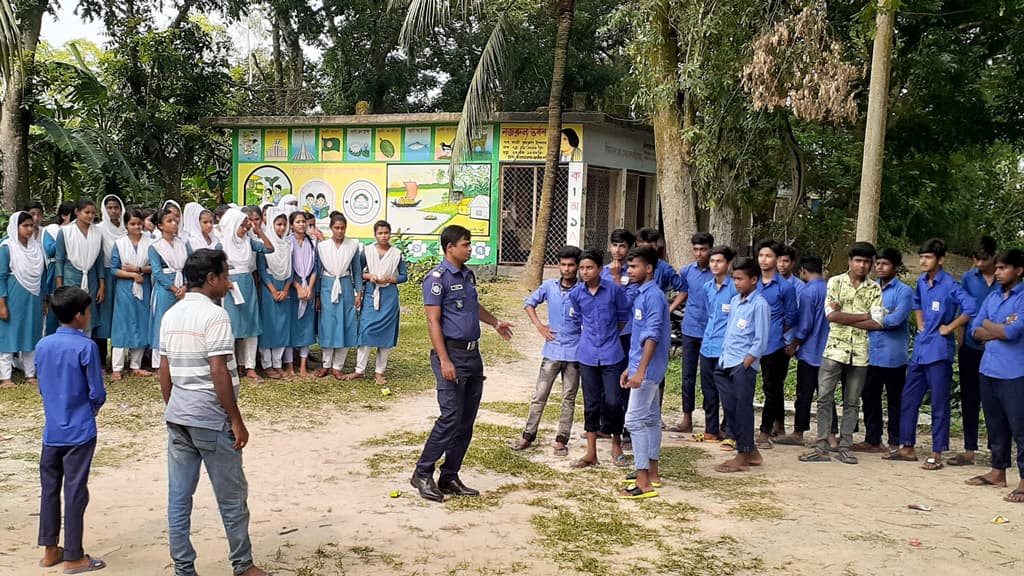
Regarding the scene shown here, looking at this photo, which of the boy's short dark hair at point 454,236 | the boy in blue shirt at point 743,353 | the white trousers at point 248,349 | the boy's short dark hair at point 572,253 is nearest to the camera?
the boy's short dark hair at point 454,236

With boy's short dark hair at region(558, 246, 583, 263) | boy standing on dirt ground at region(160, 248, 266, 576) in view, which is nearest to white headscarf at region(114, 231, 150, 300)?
boy's short dark hair at region(558, 246, 583, 263)

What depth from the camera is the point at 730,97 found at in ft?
36.1

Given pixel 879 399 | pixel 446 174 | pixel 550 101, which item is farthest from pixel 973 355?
pixel 446 174

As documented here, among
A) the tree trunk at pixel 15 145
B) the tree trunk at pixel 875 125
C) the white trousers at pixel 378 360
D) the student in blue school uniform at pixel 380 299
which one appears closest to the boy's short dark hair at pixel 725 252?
the tree trunk at pixel 875 125

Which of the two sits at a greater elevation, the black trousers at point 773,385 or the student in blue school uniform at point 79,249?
the student in blue school uniform at point 79,249

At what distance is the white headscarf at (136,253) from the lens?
851 centimetres

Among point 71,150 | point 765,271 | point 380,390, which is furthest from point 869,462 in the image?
point 71,150

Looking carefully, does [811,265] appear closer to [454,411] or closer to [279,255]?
[454,411]

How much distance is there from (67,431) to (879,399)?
5.83m

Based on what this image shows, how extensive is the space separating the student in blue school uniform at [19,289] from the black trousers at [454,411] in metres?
4.89

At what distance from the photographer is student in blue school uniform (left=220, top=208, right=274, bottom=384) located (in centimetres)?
845

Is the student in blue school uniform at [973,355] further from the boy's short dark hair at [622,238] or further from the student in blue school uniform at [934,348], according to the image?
the boy's short dark hair at [622,238]

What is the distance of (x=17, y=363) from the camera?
8641 millimetres

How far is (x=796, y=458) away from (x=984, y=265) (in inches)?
80.8
